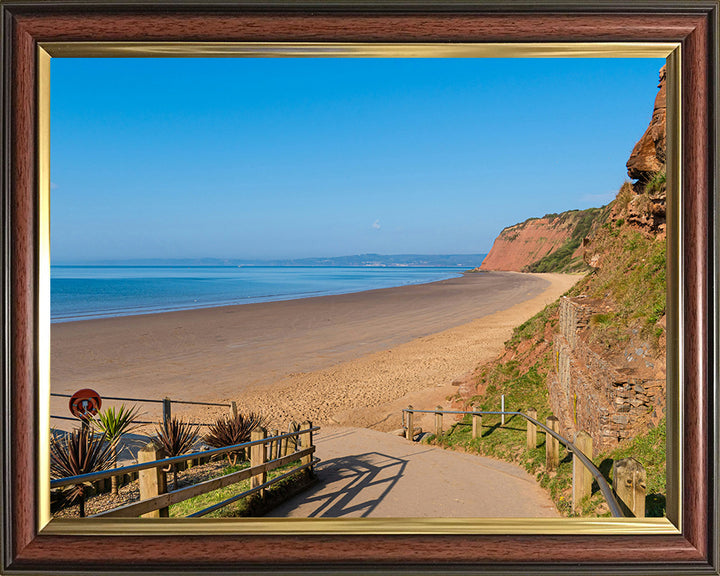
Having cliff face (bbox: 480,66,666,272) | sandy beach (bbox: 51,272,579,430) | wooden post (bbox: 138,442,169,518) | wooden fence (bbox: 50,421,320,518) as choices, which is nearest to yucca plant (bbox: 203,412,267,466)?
wooden fence (bbox: 50,421,320,518)

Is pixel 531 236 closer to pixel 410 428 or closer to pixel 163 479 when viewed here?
pixel 410 428

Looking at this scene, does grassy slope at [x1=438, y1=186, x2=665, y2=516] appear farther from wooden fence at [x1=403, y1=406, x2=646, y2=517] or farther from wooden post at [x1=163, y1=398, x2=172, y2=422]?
wooden post at [x1=163, y1=398, x2=172, y2=422]

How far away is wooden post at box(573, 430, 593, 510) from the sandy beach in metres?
5.07

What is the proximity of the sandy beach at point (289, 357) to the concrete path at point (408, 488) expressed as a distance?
11.0 feet

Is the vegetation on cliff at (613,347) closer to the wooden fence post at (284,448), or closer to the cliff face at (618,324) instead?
the cliff face at (618,324)

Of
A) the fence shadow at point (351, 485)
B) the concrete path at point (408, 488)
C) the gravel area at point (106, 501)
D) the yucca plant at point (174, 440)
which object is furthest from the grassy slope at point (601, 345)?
the yucca plant at point (174, 440)

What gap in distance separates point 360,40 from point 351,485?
14.9ft

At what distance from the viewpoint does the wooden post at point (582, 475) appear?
3.63 metres

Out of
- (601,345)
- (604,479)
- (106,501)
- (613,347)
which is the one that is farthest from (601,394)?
(106,501)

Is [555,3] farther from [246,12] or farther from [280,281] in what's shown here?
[280,281]

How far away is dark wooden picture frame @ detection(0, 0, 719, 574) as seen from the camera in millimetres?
2086

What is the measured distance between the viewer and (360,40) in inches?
91.5

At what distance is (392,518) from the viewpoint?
216cm

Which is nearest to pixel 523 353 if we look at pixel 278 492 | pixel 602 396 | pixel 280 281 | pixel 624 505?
pixel 602 396
